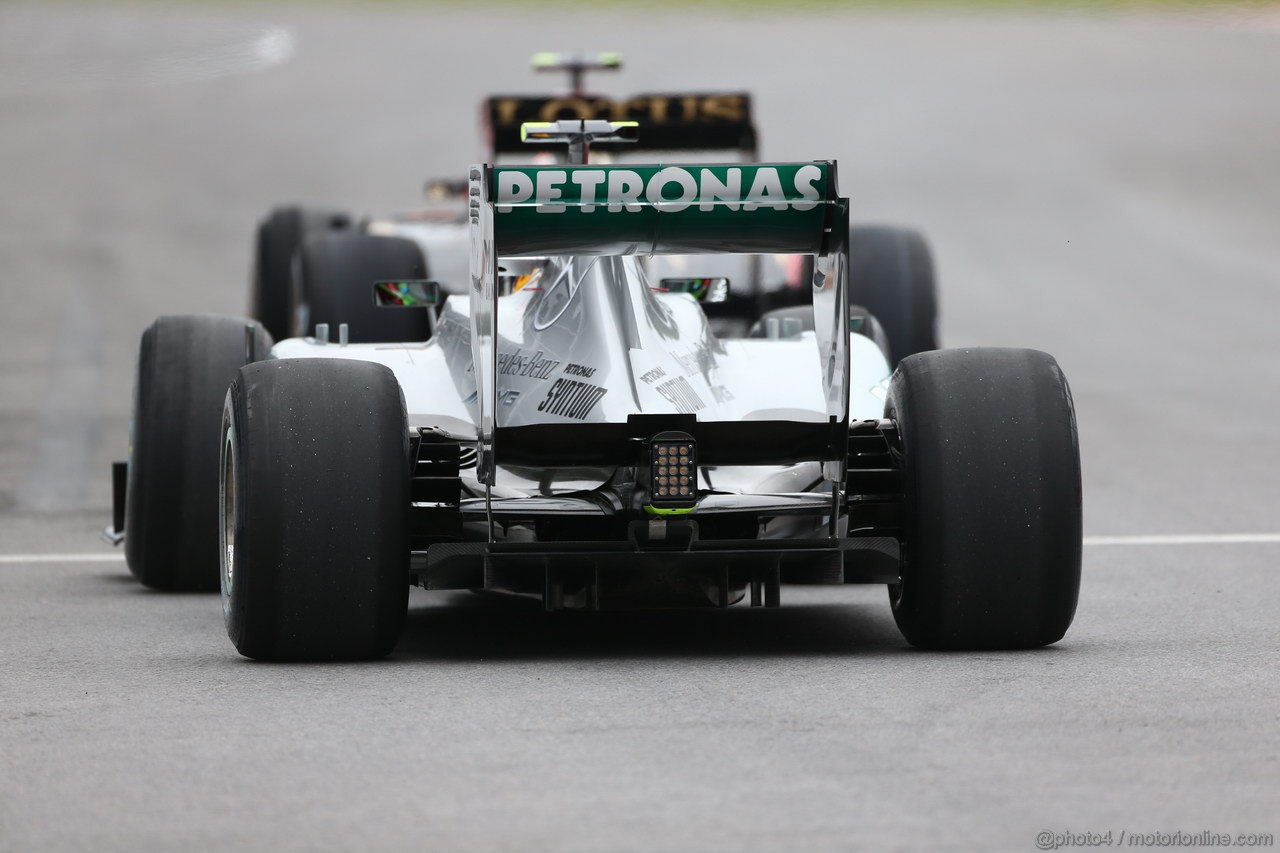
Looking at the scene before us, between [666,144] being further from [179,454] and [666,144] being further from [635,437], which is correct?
[635,437]

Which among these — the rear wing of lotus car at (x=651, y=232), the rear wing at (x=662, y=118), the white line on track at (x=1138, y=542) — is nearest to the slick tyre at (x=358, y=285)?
the rear wing at (x=662, y=118)

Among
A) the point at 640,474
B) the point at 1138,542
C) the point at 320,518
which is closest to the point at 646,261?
the point at 1138,542

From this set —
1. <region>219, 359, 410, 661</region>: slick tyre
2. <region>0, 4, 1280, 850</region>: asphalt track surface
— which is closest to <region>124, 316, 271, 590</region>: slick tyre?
<region>0, 4, 1280, 850</region>: asphalt track surface

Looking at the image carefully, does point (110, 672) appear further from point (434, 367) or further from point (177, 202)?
point (177, 202)

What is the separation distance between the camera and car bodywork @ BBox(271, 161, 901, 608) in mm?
7617

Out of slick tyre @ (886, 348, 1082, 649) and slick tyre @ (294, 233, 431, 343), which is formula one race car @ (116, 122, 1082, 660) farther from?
slick tyre @ (294, 233, 431, 343)

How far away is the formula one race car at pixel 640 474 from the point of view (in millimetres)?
7461

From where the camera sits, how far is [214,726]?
251 inches

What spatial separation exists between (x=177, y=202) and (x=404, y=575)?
26.2 meters

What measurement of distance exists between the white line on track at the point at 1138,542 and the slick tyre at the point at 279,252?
18.4 feet

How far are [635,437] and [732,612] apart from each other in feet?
6.27

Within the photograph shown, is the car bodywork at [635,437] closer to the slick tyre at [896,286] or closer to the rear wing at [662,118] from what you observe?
the slick tyre at [896,286]

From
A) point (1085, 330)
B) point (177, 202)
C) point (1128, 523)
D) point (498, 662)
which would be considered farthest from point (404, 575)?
point (177, 202)

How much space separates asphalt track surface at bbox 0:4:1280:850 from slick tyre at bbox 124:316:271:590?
0.31 metres
